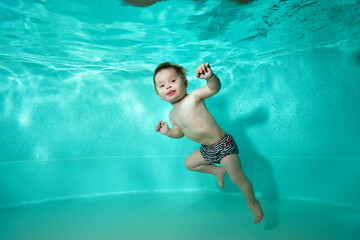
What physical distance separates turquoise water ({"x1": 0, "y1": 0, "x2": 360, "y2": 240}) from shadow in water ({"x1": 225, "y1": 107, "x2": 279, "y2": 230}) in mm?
28

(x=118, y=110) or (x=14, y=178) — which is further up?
(x=118, y=110)

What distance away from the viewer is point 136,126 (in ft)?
22.5

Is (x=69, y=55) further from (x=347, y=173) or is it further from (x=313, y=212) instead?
(x=347, y=173)

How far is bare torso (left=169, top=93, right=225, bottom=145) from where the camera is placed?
346cm

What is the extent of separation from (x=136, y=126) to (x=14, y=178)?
3.42m

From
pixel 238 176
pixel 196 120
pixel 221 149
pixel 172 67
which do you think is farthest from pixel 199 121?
pixel 238 176

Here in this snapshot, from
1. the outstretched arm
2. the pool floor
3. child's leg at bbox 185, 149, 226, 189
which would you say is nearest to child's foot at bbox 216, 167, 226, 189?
child's leg at bbox 185, 149, 226, 189

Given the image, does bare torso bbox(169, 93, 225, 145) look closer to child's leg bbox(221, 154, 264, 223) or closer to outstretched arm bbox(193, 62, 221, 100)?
outstretched arm bbox(193, 62, 221, 100)

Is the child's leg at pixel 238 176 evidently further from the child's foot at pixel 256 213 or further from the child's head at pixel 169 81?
the child's head at pixel 169 81

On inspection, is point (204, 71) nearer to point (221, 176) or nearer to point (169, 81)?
point (169, 81)

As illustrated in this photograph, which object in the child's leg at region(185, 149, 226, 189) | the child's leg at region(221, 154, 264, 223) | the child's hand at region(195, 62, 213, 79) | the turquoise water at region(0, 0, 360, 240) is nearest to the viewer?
the child's hand at region(195, 62, 213, 79)

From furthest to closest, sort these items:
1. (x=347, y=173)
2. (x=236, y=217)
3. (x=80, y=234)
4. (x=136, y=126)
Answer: (x=136, y=126), (x=347, y=173), (x=236, y=217), (x=80, y=234)

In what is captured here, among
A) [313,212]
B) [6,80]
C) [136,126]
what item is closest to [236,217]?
[313,212]

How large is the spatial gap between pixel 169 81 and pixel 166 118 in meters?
3.53
